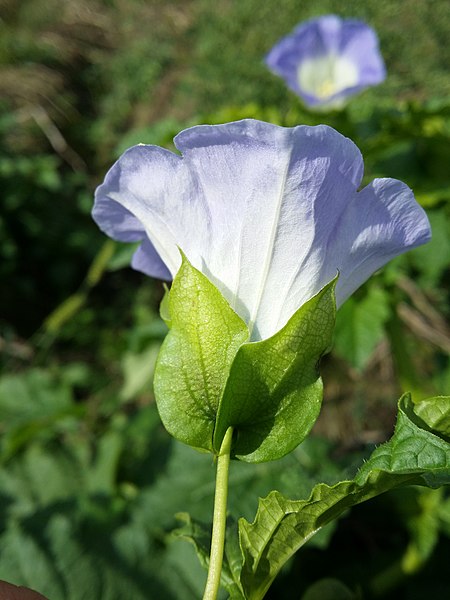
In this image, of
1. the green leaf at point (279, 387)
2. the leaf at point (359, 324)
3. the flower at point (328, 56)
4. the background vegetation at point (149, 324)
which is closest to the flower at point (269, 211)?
the green leaf at point (279, 387)

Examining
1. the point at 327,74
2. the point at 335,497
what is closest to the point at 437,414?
Answer: the point at 335,497

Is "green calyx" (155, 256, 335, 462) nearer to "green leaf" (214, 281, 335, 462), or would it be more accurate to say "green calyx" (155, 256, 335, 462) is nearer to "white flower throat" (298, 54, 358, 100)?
"green leaf" (214, 281, 335, 462)

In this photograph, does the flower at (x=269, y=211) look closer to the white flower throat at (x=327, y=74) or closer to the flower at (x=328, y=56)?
the flower at (x=328, y=56)

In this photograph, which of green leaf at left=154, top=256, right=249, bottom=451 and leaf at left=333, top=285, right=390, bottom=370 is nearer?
green leaf at left=154, top=256, right=249, bottom=451

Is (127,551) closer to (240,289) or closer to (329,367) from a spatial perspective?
(240,289)

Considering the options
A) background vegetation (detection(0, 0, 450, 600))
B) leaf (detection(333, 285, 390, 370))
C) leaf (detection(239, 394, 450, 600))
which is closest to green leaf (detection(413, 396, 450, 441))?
leaf (detection(239, 394, 450, 600))

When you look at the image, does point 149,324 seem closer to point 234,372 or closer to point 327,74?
point 327,74
